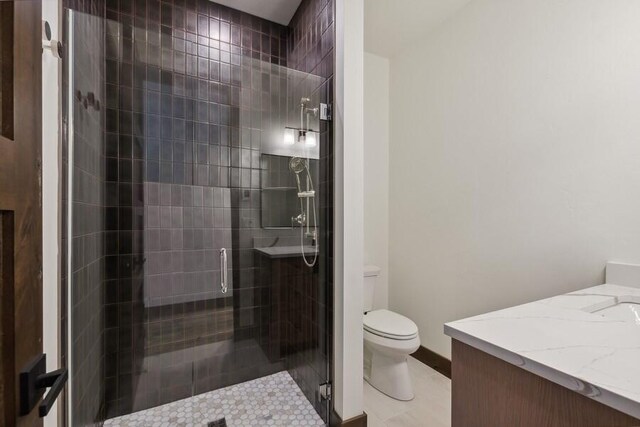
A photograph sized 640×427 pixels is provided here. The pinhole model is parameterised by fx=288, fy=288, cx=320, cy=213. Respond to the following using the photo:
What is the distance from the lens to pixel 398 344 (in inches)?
71.9

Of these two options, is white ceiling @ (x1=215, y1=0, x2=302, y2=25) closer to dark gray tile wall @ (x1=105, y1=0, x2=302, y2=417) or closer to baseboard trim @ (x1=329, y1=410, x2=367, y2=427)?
dark gray tile wall @ (x1=105, y1=0, x2=302, y2=417)

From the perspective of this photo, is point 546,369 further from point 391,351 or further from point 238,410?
point 238,410

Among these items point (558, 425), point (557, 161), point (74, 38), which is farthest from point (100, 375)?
point (557, 161)

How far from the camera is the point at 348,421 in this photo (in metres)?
1.50

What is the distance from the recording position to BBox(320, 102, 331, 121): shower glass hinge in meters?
1.62

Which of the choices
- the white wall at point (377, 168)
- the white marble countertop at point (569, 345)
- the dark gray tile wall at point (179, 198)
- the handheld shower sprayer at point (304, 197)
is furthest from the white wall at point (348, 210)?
the white wall at point (377, 168)

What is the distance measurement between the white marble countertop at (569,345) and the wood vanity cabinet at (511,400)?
1.2 inches

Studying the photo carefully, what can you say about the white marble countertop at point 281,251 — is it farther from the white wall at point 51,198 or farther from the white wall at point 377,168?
the white wall at point 51,198

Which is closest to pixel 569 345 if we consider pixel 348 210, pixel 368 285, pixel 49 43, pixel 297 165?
pixel 348 210

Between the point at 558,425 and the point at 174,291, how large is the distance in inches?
74.9

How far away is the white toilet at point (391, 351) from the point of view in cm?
184

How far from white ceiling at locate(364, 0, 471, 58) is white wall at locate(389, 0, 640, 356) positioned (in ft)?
0.34

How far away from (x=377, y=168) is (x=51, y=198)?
2.25 m

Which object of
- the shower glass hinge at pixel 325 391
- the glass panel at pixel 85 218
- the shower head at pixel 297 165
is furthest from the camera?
the shower head at pixel 297 165
